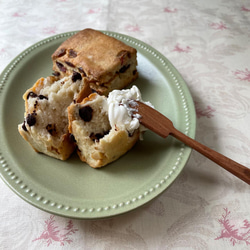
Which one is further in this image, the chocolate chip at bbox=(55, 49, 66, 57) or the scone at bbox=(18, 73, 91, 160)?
the chocolate chip at bbox=(55, 49, 66, 57)

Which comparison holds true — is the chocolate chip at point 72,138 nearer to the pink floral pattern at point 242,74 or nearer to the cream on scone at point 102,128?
the cream on scone at point 102,128

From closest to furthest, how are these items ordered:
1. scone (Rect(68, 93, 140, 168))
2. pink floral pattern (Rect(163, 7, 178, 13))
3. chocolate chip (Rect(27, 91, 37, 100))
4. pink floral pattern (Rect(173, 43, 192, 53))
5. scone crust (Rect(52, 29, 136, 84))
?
scone (Rect(68, 93, 140, 168))
chocolate chip (Rect(27, 91, 37, 100))
scone crust (Rect(52, 29, 136, 84))
pink floral pattern (Rect(173, 43, 192, 53))
pink floral pattern (Rect(163, 7, 178, 13))

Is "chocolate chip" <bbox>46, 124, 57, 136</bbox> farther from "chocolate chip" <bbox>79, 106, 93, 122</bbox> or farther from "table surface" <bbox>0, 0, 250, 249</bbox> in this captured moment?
"table surface" <bbox>0, 0, 250, 249</bbox>

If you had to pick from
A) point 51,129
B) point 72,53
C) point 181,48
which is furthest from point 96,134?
point 181,48

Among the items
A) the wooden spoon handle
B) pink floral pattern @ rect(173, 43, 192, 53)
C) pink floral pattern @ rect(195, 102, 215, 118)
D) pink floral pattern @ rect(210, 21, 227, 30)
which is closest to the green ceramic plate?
the wooden spoon handle

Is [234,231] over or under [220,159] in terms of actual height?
under

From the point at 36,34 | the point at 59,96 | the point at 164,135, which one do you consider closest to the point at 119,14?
the point at 36,34

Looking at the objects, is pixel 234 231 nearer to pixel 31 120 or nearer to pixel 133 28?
pixel 31 120
